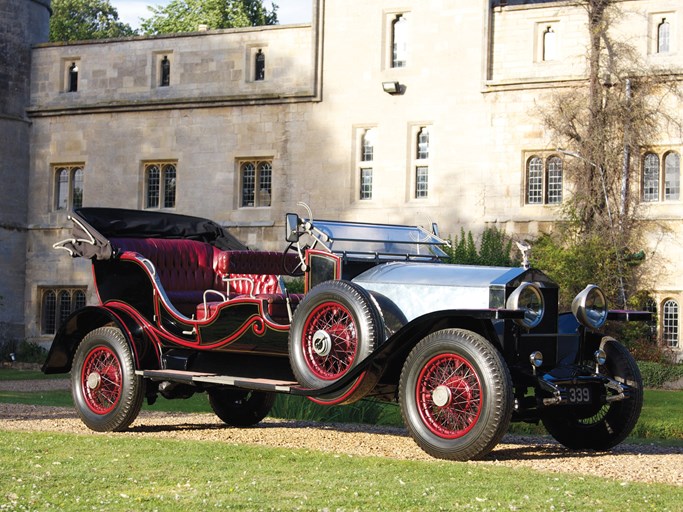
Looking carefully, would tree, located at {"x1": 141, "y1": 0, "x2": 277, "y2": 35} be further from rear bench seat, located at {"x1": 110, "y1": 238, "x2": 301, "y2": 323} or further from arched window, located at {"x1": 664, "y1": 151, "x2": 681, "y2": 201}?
rear bench seat, located at {"x1": 110, "y1": 238, "x2": 301, "y2": 323}

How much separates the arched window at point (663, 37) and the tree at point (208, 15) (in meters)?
20.2

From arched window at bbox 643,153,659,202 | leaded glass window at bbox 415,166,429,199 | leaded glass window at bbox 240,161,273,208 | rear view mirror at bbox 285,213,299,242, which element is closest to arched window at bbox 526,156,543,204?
arched window at bbox 643,153,659,202

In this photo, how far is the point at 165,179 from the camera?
27.8m

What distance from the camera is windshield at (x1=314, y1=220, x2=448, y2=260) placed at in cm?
977

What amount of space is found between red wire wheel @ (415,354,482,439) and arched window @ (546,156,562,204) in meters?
16.3

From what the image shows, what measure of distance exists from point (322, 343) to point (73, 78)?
21.7 m

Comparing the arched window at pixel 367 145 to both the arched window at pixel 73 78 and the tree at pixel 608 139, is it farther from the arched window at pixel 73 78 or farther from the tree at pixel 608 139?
the arched window at pixel 73 78

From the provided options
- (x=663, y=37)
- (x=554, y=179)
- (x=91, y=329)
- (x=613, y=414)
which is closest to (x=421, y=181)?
(x=554, y=179)

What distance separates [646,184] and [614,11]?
11.5ft

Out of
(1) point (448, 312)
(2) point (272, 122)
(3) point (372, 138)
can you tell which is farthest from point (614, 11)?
(1) point (448, 312)

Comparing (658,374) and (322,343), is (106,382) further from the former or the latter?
(658,374)

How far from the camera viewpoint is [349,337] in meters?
8.75

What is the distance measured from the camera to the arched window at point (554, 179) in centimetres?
2408

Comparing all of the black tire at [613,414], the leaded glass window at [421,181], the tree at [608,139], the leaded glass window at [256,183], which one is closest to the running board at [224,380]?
the black tire at [613,414]
